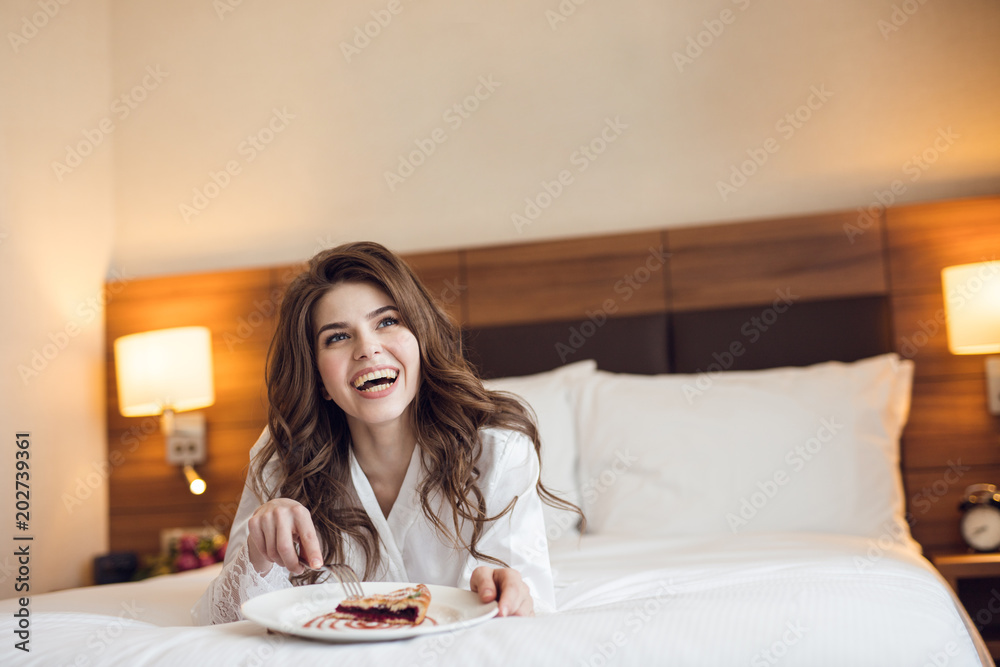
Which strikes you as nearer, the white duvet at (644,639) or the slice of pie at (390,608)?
the white duvet at (644,639)

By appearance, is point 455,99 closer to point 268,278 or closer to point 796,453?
point 268,278

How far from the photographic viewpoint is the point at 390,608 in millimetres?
1048

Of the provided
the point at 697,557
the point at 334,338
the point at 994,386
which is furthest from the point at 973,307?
the point at 334,338

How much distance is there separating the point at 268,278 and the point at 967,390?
2362 millimetres

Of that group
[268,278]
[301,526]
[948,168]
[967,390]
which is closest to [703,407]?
[967,390]

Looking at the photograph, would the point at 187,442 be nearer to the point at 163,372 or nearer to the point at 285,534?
the point at 163,372

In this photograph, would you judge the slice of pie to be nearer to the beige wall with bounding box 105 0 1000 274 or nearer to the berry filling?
the berry filling

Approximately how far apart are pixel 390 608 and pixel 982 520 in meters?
1.95

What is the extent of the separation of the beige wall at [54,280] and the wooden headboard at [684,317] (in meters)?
0.19

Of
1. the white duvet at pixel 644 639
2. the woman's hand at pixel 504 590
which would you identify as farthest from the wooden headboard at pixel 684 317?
the woman's hand at pixel 504 590

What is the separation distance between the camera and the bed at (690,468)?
0.96 meters

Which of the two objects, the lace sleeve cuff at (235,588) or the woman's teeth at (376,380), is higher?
the woman's teeth at (376,380)

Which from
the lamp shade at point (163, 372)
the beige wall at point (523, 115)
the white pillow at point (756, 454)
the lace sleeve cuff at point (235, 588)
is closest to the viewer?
the lace sleeve cuff at point (235, 588)

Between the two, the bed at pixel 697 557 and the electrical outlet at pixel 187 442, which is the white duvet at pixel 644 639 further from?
the electrical outlet at pixel 187 442
